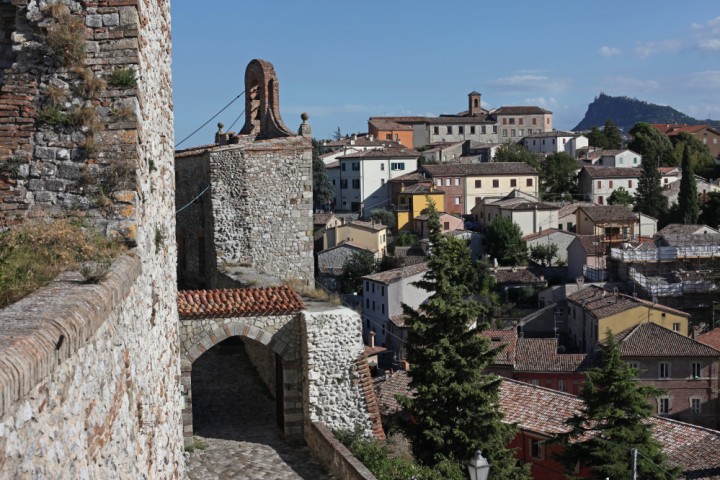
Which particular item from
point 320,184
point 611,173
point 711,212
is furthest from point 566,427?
point 611,173

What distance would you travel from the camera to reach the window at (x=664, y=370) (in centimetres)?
4488

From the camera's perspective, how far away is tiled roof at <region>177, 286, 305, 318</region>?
47.5 ft

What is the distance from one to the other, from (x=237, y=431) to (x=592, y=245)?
181 ft

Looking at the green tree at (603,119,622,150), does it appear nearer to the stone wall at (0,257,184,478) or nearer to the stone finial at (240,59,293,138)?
the stone finial at (240,59,293,138)

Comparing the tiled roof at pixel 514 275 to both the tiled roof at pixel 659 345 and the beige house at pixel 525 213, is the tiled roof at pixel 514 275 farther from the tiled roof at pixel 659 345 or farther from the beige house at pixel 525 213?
the tiled roof at pixel 659 345

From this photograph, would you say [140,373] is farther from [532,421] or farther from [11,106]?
[532,421]

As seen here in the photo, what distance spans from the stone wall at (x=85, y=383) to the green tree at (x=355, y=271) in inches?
2317

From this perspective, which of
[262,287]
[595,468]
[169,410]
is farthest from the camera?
[595,468]

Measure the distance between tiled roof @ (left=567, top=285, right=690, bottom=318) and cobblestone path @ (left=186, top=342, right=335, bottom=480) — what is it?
33.6 metres

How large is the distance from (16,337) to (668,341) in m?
45.7

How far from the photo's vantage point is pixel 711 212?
79.5 m

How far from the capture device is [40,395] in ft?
9.98

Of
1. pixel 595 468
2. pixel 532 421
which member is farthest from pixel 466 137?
pixel 595 468

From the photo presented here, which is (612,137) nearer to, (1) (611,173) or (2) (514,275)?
(1) (611,173)
